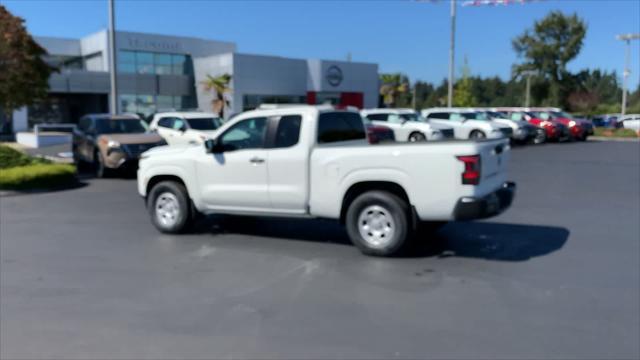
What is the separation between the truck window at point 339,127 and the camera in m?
7.73

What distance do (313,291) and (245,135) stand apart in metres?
3.00

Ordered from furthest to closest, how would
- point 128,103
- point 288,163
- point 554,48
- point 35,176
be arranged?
point 554,48 → point 128,103 → point 35,176 → point 288,163

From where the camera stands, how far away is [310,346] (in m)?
4.45

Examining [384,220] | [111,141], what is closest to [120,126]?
[111,141]

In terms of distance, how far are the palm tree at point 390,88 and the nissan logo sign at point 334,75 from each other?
49.4 feet

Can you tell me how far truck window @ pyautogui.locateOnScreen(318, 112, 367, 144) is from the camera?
7.73 m

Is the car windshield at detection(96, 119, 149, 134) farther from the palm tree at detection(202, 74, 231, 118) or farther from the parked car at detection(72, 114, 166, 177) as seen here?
the palm tree at detection(202, 74, 231, 118)

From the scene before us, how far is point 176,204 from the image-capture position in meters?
8.63

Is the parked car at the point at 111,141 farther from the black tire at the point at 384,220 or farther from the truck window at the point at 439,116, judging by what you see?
the truck window at the point at 439,116

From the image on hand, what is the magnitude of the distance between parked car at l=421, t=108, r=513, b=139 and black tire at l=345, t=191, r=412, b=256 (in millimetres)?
18467

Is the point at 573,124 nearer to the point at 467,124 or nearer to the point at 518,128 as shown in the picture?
the point at 518,128

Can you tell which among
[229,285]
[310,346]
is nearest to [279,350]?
[310,346]

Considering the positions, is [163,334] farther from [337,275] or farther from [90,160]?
[90,160]

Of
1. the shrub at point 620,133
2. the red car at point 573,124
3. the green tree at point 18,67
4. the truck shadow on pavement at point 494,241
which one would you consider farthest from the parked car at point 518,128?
the truck shadow on pavement at point 494,241
